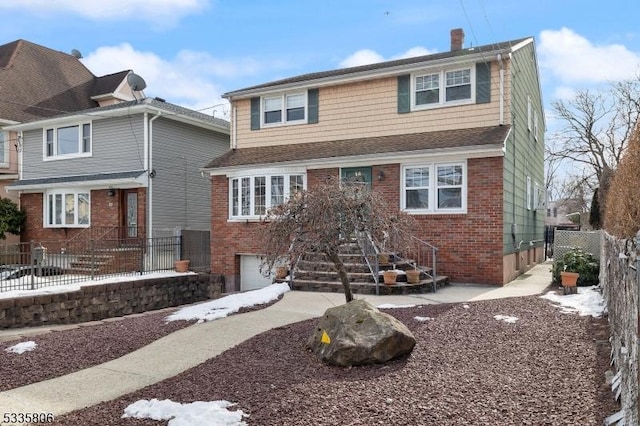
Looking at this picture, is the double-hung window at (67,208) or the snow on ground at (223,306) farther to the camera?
the double-hung window at (67,208)

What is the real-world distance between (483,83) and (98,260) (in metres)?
13.7

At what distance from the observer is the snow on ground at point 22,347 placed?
7.41 m

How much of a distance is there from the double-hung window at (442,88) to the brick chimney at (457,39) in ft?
11.9

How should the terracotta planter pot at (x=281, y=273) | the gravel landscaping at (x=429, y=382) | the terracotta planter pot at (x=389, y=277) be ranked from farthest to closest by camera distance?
1. the terracotta planter pot at (x=281, y=273)
2. the terracotta planter pot at (x=389, y=277)
3. the gravel landscaping at (x=429, y=382)

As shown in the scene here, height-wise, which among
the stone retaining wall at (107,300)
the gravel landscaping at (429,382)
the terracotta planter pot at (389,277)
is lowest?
the stone retaining wall at (107,300)

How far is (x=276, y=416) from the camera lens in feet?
14.7

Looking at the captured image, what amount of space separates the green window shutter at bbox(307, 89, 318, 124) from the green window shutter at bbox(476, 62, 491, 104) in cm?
519

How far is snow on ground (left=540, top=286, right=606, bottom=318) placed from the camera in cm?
816

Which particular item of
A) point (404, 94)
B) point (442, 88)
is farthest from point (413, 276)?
point (404, 94)

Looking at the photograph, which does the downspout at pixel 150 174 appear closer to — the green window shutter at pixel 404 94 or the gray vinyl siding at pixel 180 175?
the gray vinyl siding at pixel 180 175

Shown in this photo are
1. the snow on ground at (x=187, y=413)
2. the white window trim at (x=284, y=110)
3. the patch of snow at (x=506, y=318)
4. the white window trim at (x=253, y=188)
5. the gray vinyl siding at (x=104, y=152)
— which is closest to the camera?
the snow on ground at (x=187, y=413)

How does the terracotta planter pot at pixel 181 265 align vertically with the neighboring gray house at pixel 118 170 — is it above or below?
below

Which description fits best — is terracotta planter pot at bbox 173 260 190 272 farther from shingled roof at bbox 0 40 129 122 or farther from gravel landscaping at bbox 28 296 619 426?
shingled roof at bbox 0 40 129 122

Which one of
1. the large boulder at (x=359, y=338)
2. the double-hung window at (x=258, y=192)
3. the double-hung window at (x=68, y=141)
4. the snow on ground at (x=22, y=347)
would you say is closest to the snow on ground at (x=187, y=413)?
the large boulder at (x=359, y=338)
